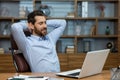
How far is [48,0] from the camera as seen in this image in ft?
17.0

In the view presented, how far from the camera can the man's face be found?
292 cm

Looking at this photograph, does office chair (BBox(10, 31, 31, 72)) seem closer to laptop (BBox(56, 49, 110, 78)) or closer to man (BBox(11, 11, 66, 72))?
man (BBox(11, 11, 66, 72))

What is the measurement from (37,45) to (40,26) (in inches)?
9.8

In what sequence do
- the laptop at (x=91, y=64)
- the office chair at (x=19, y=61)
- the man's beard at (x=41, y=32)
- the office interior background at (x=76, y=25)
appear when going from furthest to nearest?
the office interior background at (x=76, y=25) < the man's beard at (x=41, y=32) < the office chair at (x=19, y=61) < the laptop at (x=91, y=64)

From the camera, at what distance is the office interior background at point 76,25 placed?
505 cm

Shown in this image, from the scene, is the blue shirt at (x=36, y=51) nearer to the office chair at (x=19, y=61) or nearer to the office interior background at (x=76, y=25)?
the office chair at (x=19, y=61)

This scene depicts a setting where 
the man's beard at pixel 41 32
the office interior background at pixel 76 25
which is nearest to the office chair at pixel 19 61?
the man's beard at pixel 41 32

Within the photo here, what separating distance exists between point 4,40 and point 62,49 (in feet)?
3.75

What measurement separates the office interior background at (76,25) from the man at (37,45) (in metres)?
2.10

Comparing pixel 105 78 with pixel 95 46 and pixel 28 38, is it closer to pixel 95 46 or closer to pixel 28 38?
pixel 28 38

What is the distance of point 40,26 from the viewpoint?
2961mm

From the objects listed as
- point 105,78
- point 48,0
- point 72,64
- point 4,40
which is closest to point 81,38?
point 72,64

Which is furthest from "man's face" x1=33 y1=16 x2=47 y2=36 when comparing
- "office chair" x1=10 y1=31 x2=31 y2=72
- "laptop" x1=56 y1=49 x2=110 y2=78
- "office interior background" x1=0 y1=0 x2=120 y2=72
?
"office interior background" x1=0 y1=0 x2=120 y2=72

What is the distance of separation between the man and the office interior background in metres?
2.10
